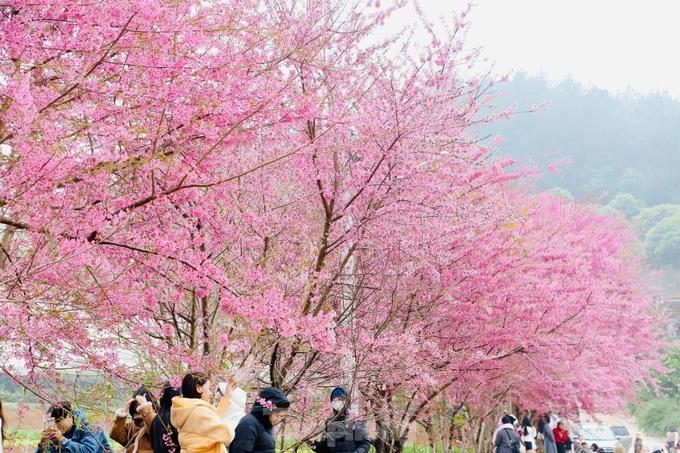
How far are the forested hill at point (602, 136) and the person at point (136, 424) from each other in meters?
83.3

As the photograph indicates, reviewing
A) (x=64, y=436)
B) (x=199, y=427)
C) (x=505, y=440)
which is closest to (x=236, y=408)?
(x=199, y=427)

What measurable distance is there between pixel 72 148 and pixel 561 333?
32.8 ft

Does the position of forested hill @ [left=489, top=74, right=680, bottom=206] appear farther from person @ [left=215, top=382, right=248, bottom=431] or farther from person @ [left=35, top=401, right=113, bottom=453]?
person @ [left=35, top=401, right=113, bottom=453]

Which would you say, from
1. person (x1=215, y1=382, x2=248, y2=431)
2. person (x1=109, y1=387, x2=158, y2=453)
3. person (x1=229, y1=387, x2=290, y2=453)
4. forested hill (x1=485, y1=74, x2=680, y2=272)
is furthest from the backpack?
forested hill (x1=485, y1=74, x2=680, y2=272)

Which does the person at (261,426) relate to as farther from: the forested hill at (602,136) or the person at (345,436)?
the forested hill at (602,136)

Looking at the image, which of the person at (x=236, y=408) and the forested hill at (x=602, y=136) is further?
the forested hill at (x=602, y=136)

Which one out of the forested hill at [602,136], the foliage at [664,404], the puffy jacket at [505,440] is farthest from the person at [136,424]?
the forested hill at [602,136]

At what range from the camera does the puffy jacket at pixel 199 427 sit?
546 centimetres

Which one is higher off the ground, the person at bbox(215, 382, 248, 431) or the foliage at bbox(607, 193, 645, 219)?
the foliage at bbox(607, 193, 645, 219)

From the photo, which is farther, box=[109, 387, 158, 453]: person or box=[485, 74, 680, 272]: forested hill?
box=[485, 74, 680, 272]: forested hill

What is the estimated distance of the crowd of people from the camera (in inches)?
217

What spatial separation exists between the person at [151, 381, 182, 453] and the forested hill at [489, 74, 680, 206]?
83835 mm

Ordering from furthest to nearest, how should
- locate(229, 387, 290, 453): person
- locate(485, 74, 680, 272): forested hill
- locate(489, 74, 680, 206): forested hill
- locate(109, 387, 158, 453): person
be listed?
locate(489, 74, 680, 206): forested hill, locate(485, 74, 680, 272): forested hill, locate(109, 387, 158, 453): person, locate(229, 387, 290, 453): person

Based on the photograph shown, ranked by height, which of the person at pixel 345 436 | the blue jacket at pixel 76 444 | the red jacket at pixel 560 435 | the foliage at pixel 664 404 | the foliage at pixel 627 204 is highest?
the foliage at pixel 627 204
